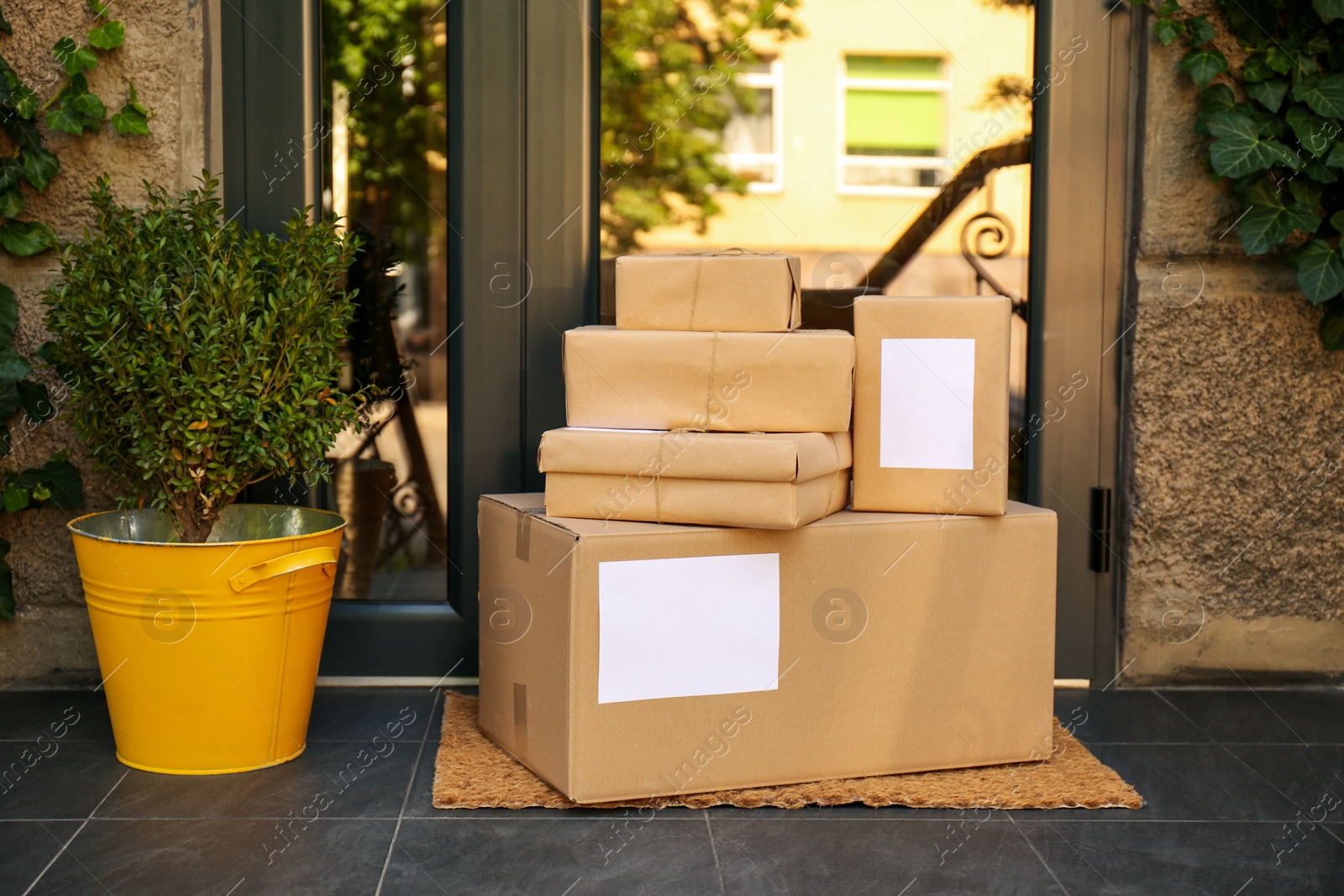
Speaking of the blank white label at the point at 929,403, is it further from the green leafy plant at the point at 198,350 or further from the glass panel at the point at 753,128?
the green leafy plant at the point at 198,350

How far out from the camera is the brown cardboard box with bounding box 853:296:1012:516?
6.22 feet

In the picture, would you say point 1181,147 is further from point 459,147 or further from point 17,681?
point 17,681

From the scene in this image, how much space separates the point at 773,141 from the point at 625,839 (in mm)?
1403

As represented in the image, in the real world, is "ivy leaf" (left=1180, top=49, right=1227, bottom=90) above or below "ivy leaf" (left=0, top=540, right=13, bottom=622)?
above

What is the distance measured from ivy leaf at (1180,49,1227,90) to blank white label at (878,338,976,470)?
2.78 feet

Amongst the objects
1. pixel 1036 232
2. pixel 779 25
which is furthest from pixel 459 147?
pixel 1036 232

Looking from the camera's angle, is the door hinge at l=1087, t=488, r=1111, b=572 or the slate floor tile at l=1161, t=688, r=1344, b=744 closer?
the slate floor tile at l=1161, t=688, r=1344, b=744

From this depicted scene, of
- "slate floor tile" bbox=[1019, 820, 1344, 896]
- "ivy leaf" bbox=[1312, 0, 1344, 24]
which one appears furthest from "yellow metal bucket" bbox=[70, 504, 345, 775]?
"ivy leaf" bbox=[1312, 0, 1344, 24]

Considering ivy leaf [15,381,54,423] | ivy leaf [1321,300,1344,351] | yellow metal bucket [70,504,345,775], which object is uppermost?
ivy leaf [1321,300,1344,351]

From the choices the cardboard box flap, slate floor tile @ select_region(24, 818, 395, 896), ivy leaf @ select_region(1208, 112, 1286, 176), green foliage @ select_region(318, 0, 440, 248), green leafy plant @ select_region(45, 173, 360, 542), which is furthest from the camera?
green foliage @ select_region(318, 0, 440, 248)

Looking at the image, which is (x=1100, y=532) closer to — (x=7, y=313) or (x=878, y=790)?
(x=878, y=790)

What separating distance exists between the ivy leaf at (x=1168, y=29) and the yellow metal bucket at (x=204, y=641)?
71.9 inches

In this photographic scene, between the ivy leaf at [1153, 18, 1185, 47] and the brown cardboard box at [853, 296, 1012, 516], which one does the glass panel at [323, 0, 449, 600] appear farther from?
the ivy leaf at [1153, 18, 1185, 47]

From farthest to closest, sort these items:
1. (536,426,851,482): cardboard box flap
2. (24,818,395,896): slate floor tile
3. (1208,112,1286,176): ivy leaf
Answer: (1208,112,1286,176): ivy leaf
(536,426,851,482): cardboard box flap
(24,818,395,896): slate floor tile
